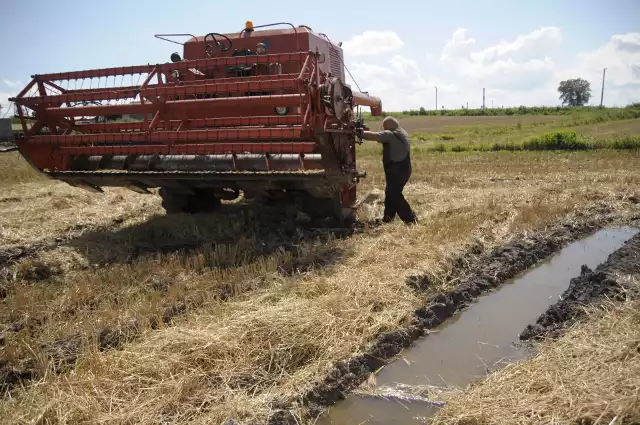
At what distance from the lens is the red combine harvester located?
553 centimetres

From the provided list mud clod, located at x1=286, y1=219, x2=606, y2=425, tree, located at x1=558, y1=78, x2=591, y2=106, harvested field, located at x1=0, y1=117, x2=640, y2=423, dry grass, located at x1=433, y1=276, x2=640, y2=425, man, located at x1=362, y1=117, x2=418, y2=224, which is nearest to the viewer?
dry grass, located at x1=433, y1=276, x2=640, y2=425

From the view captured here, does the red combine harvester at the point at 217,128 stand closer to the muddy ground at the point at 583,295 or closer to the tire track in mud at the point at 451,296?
the tire track in mud at the point at 451,296

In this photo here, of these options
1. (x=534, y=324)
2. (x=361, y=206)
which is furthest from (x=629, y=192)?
(x=534, y=324)

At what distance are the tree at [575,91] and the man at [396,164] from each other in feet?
308

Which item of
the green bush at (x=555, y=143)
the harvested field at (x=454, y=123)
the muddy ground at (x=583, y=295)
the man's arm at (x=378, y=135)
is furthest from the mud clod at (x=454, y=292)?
the harvested field at (x=454, y=123)

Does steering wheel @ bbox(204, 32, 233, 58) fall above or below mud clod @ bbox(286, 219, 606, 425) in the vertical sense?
above

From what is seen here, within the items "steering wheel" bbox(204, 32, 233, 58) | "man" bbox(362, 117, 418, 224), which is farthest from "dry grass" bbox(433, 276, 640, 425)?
"steering wheel" bbox(204, 32, 233, 58)

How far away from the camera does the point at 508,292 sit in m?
4.99

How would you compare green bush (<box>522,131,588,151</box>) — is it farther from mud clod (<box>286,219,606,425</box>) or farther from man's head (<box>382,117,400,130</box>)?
man's head (<box>382,117,400,130</box>)

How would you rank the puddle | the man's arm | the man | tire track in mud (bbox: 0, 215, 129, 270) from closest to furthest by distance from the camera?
1. the puddle
2. tire track in mud (bbox: 0, 215, 129, 270)
3. the man's arm
4. the man

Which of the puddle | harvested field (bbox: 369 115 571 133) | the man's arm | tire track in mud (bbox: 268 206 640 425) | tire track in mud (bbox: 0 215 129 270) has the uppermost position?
harvested field (bbox: 369 115 571 133)

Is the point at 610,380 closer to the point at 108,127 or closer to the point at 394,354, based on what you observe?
the point at 394,354

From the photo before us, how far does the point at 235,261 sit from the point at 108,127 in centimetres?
262

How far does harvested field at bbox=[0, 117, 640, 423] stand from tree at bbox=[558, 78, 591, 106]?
9187 cm
